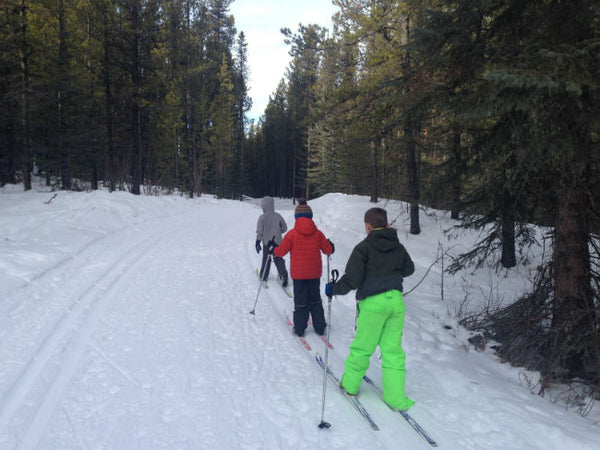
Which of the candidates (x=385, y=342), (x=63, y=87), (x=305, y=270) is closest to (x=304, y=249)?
(x=305, y=270)

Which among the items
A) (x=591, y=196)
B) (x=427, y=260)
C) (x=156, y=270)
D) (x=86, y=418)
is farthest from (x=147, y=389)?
(x=427, y=260)

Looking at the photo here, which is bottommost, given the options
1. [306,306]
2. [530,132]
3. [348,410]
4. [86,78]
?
[348,410]

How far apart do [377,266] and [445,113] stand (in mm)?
2316

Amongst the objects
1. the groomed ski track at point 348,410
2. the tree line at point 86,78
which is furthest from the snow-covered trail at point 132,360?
the tree line at point 86,78

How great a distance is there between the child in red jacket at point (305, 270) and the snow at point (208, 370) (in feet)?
1.13

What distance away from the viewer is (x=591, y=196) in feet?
15.1

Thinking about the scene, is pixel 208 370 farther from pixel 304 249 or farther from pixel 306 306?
pixel 304 249

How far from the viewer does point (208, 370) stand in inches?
179

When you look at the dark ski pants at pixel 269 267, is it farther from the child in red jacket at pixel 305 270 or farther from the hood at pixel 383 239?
the hood at pixel 383 239

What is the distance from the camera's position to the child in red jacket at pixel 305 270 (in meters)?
5.76

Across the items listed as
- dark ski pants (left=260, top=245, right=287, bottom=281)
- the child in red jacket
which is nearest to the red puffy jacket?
the child in red jacket

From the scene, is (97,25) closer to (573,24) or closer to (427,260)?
(427,260)

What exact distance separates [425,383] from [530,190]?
3.34 metres

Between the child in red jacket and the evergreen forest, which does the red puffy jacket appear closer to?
the child in red jacket
